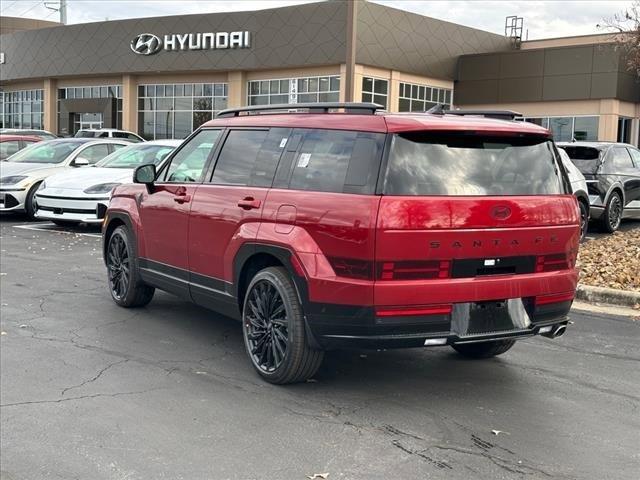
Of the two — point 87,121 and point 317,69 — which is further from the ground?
point 317,69

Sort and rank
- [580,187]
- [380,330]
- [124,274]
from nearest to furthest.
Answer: [380,330]
[124,274]
[580,187]

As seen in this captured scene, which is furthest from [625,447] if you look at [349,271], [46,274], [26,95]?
[26,95]

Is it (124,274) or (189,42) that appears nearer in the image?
(124,274)

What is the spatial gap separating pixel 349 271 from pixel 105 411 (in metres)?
1.76

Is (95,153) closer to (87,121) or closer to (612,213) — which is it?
(612,213)

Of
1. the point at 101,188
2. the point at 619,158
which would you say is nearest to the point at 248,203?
the point at 101,188

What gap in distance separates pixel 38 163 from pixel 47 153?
0.43 meters

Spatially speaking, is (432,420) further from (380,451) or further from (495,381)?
(495,381)

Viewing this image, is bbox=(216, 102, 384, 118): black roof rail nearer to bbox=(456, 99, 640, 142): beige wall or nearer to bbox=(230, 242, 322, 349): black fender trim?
bbox=(230, 242, 322, 349): black fender trim

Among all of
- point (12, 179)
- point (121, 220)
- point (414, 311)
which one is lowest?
point (414, 311)

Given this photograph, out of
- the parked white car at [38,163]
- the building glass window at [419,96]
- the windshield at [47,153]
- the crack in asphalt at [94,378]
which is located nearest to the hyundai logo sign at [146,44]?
the building glass window at [419,96]

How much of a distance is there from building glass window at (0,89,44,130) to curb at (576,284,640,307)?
46810 millimetres

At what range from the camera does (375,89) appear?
119 ft

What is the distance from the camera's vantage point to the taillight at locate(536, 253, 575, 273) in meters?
4.76
